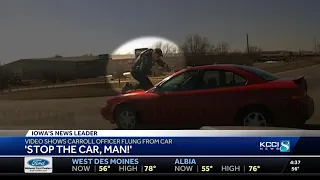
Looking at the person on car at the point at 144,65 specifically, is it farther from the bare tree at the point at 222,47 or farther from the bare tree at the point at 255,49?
the bare tree at the point at 255,49

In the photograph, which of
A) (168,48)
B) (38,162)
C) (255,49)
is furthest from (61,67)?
(255,49)

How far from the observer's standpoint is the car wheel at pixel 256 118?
3840mm

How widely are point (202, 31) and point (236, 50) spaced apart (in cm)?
36

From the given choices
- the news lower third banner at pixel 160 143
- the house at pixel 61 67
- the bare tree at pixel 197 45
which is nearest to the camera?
the news lower third banner at pixel 160 143

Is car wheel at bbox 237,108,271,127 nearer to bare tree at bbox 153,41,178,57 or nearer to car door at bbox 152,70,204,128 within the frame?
car door at bbox 152,70,204,128

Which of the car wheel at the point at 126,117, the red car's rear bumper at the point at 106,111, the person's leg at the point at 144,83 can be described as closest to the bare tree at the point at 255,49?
the person's leg at the point at 144,83

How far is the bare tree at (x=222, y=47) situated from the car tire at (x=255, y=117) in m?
0.57

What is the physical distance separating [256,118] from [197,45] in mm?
841

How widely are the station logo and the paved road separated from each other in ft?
0.96

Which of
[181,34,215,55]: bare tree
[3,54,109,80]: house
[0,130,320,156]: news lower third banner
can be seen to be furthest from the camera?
[3,54,109,80]: house

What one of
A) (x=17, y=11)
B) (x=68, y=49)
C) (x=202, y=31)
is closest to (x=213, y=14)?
(x=202, y=31)

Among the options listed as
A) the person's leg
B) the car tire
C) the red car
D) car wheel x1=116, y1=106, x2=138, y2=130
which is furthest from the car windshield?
car wheel x1=116, y1=106, x2=138, y2=130

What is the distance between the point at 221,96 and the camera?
3.89m

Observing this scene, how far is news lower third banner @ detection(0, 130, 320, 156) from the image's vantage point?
3.80m
